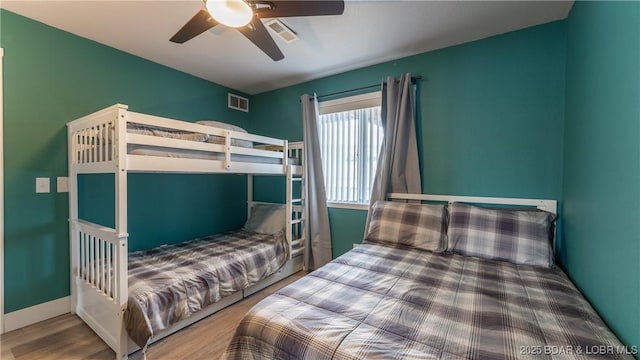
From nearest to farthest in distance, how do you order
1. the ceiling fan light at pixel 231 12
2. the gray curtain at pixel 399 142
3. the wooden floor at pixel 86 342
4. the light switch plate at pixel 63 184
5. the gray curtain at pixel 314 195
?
the ceiling fan light at pixel 231 12
the wooden floor at pixel 86 342
the light switch plate at pixel 63 184
the gray curtain at pixel 399 142
the gray curtain at pixel 314 195

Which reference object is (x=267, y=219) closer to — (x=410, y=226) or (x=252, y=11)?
(x=410, y=226)

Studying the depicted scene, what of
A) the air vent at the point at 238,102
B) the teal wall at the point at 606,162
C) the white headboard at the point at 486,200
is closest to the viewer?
the teal wall at the point at 606,162

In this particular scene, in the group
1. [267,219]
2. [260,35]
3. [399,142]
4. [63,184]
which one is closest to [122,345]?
[63,184]

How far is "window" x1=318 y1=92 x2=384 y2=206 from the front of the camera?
284 cm

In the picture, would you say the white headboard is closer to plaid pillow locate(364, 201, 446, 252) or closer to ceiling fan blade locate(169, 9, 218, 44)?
plaid pillow locate(364, 201, 446, 252)

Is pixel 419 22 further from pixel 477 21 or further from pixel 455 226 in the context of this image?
pixel 455 226

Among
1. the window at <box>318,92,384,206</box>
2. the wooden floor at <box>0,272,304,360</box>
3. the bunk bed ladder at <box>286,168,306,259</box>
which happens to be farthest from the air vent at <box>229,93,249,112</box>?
the wooden floor at <box>0,272,304,360</box>

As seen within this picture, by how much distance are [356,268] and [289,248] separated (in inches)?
52.8

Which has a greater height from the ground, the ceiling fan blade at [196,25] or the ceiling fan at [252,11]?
the ceiling fan blade at [196,25]

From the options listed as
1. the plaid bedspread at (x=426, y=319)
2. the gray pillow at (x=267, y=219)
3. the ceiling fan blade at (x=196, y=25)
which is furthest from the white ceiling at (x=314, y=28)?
the plaid bedspread at (x=426, y=319)

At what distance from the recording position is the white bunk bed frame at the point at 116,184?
160cm

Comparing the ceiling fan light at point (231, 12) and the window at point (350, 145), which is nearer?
the ceiling fan light at point (231, 12)

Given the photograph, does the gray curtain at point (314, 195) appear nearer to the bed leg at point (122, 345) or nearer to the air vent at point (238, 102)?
the air vent at point (238, 102)

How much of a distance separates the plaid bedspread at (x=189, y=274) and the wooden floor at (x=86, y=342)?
16 centimetres
